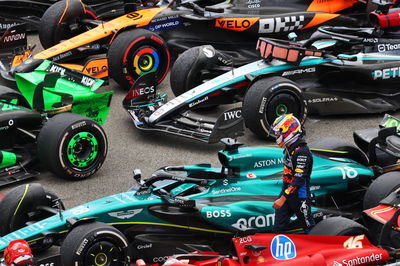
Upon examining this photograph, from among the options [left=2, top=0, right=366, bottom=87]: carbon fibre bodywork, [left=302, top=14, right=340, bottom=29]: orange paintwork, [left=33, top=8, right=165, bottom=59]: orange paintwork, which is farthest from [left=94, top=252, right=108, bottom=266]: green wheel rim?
[left=302, top=14, right=340, bottom=29]: orange paintwork

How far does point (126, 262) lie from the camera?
779 centimetres

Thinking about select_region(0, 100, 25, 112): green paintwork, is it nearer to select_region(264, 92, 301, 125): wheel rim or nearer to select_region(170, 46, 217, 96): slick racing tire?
select_region(170, 46, 217, 96): slick racing tire

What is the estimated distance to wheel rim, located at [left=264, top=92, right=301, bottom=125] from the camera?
11375mm

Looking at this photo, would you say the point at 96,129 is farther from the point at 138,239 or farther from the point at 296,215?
the point at 296,215

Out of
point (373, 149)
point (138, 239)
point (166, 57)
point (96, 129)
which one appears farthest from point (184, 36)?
point (138, 239)

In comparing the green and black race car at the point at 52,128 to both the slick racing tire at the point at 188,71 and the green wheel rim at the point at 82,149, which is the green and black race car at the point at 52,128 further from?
the slick racing tire at the point at 188,71

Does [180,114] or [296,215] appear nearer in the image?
[296,215]

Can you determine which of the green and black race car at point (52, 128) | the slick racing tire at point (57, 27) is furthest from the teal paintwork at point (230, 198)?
the slick racing tire at point (57, 27)

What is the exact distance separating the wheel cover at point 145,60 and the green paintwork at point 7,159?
3844mm

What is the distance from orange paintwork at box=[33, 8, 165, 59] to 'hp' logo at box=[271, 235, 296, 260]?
7710 mm

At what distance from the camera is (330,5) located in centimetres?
1477

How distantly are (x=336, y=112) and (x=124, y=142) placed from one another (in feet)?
11.5

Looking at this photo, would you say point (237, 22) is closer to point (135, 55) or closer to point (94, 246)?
point (135, 55)

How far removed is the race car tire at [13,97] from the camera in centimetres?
1138
